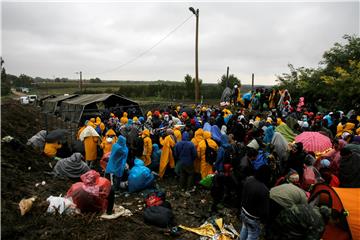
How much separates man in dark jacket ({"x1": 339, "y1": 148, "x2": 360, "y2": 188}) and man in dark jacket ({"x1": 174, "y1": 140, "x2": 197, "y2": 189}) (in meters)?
3.49

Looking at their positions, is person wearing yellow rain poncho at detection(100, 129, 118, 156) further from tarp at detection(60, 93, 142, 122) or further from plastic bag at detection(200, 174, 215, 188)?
tarp at detection(60, 93, 142, 122)

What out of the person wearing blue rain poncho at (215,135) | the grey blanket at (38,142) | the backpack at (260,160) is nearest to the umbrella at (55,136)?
the grey blanket at (38,142)

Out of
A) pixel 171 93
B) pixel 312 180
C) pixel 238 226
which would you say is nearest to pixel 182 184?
pixel 238 226

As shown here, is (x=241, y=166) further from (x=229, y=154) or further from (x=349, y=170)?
(x=349, y=170)

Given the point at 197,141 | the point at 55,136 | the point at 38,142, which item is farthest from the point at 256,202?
the point at 38,142

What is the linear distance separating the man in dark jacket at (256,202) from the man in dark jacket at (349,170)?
2496 millimetres

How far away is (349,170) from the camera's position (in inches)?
220

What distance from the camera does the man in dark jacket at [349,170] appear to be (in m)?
5.56

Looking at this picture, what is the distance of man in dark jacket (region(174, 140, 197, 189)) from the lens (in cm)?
741

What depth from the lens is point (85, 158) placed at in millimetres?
9078

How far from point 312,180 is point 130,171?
4.57m

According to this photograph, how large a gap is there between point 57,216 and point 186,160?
3.56 meters

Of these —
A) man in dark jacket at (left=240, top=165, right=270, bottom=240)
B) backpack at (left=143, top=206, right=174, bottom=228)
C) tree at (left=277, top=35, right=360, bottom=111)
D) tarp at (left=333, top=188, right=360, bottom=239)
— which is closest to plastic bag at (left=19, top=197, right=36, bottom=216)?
backpack at (left=143, top=206, right=174, bottom=228)

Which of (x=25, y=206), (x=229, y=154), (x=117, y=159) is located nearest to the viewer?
(x=25, y=206)
